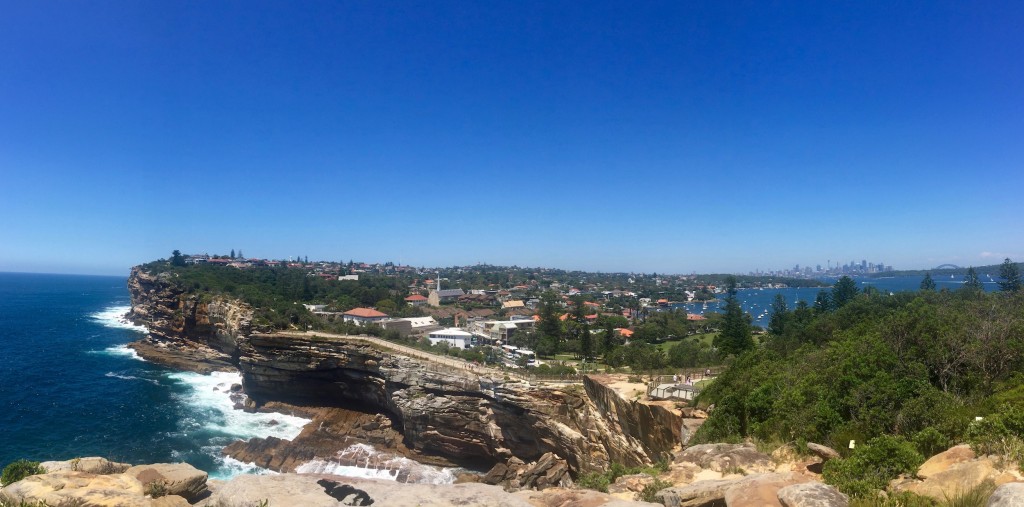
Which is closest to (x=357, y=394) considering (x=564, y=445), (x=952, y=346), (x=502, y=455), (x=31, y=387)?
(x=502, y=455)

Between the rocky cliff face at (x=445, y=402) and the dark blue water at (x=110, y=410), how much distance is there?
2.68 metres

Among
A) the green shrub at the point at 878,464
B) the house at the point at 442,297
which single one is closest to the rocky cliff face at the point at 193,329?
the house at the point at 442,297

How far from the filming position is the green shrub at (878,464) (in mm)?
6273

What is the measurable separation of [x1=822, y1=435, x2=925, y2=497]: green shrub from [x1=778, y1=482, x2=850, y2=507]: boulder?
2.06 feet

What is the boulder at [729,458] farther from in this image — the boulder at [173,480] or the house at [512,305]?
the house at [512,305]

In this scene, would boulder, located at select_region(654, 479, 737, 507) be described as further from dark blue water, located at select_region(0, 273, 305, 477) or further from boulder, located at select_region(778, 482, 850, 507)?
dark blue water, located at select_region(0, 273, 305, 477)

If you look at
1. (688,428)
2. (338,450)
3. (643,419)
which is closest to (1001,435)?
(688,428)

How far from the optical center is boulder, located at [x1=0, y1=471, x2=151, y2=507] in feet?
23.7

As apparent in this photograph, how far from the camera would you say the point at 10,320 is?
191 feet

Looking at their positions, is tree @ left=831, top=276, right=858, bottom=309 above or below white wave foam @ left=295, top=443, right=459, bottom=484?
above

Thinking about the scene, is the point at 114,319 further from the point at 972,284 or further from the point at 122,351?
the point at 972,284

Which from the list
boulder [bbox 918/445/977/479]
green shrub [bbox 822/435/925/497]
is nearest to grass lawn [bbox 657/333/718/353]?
boulder [bbox 918/445/977/479]

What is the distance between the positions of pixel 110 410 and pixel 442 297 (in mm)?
49089

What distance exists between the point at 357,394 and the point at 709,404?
24268 millimetres
